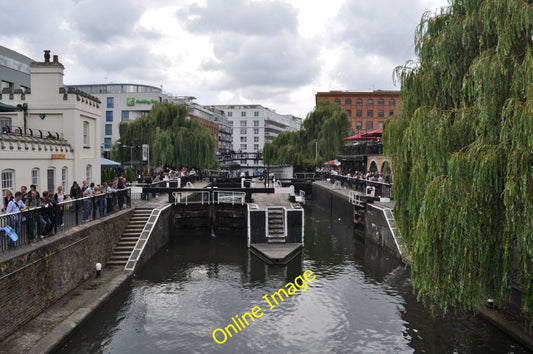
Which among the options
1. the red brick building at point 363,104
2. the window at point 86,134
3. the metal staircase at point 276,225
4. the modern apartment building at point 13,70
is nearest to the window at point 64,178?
the window at point 86,134

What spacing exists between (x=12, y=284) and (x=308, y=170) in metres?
53.2

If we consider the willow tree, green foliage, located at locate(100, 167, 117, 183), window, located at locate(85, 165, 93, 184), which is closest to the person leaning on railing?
the willow tree

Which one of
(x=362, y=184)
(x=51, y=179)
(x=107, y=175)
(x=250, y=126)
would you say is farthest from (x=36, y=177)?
(x=250, y=126)

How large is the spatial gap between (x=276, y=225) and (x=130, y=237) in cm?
752

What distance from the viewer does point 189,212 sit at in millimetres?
27188

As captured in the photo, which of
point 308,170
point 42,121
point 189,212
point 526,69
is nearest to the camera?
point 526,69

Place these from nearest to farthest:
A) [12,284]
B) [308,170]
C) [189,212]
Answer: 1. [12,284]
2. [189,212]
3. [308,170]

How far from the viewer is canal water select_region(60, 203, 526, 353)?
11.5 metres

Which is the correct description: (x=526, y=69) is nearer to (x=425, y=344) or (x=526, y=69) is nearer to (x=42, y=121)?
(x=425, y=344)

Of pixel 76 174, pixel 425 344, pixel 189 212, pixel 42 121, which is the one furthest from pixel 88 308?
pixel 189 212

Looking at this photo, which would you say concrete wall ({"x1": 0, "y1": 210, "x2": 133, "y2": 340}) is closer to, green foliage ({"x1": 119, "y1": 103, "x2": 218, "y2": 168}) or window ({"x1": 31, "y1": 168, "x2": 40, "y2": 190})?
window ({"x1": 31, "y1": 168, "x2": 40, "y2": 190})

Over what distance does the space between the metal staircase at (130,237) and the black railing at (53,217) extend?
1.12 m

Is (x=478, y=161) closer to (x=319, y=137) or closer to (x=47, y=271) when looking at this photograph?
(x=47, y=271)

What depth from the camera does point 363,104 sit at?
9781 cm
